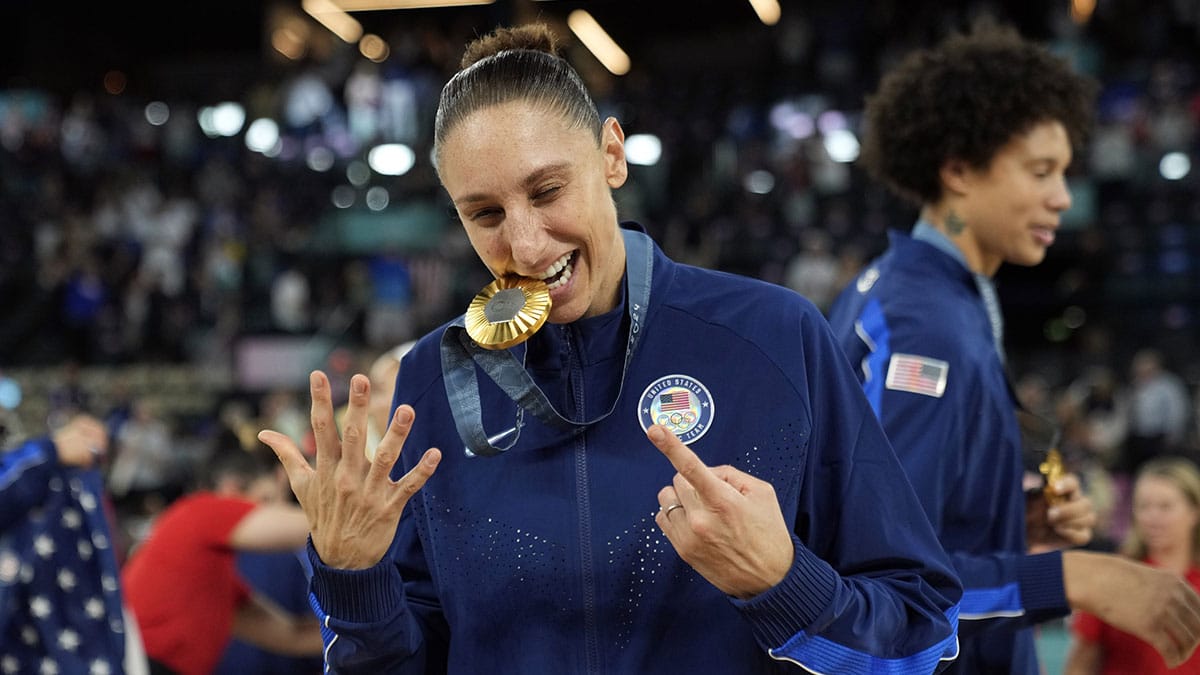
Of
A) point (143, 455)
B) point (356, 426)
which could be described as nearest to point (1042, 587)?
point (356, 426)

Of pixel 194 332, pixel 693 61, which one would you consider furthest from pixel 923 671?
pixel 693 61

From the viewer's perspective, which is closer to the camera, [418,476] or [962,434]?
[418,476]

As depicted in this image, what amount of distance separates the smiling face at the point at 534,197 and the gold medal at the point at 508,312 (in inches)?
0.9

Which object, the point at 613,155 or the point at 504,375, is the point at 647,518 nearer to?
the point at 504,375

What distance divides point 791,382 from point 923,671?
1.54 ft

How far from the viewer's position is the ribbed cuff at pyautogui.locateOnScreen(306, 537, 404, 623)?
1.94 meters

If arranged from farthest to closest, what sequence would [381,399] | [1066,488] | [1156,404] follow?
1. [1156,404]
2. [381,399]
3. [1066,488]

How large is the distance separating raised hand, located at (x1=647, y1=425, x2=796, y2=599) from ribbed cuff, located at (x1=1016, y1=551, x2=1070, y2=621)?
1014mm

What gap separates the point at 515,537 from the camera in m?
2.03

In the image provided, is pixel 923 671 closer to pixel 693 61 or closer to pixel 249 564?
pixel 249 564

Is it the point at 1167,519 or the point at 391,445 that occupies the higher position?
the point at 391,445

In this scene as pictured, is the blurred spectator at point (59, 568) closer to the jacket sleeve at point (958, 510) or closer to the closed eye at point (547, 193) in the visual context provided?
the jacket sleeve at point (958, 510)

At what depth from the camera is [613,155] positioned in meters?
2.21

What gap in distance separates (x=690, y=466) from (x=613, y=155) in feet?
2.26
